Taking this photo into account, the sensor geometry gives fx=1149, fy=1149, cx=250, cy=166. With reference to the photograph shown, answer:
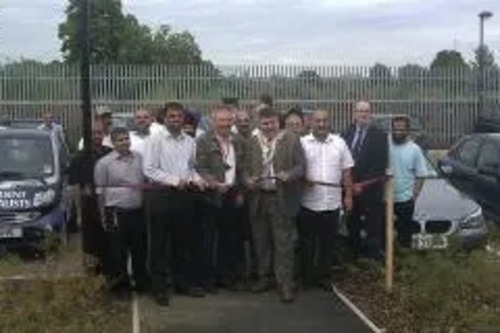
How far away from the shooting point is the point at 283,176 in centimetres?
1116

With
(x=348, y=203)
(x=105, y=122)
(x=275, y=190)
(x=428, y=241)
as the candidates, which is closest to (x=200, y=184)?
(x=275, y=190)

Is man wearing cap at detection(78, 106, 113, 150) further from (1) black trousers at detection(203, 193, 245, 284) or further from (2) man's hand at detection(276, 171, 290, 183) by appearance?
(2) man's hand at detection(276, 171, 290, 183)

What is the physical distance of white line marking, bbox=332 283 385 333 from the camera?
9.88 meters

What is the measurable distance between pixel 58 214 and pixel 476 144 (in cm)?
685

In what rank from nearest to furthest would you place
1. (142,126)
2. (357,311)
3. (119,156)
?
1. (357,311)
2. (119,156)
3. (142,126)

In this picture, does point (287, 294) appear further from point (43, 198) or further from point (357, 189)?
point (43, 198)

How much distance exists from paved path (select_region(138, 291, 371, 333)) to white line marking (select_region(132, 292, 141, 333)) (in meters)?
0.04

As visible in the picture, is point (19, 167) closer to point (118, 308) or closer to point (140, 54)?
point (118, 308)

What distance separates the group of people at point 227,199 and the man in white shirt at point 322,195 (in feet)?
0.03

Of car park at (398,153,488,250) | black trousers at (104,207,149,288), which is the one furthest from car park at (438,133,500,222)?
black trousers at (104,207,149,288)

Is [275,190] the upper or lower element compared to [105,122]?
lower

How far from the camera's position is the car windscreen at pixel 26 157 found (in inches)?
598

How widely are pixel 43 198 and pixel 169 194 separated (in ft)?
13.7

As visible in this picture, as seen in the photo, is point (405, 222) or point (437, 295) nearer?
point (437, 295)
